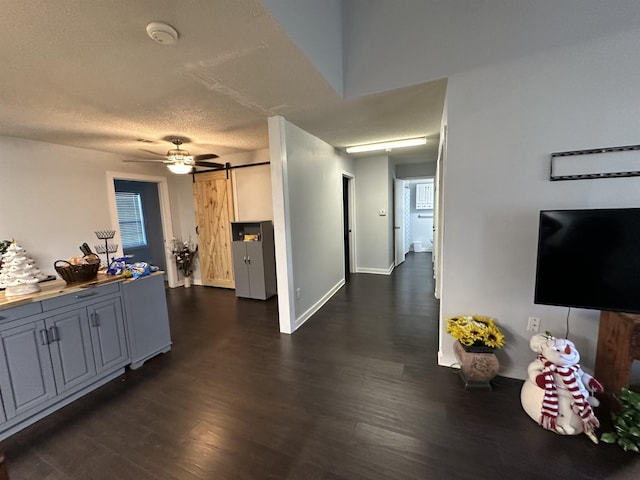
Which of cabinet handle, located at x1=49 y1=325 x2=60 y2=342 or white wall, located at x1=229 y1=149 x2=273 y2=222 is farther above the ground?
white wall, located at x1=229 y1=149 x2=273 y2=222

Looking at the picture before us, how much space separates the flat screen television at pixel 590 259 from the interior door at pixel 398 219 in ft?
14.3

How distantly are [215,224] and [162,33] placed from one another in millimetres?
3881

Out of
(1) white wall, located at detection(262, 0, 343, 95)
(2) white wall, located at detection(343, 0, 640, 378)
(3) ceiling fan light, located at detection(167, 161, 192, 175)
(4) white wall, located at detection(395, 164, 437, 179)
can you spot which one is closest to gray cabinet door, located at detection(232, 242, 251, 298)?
(3) ceiling fan light, located at detection(167, 161, 192, 175)

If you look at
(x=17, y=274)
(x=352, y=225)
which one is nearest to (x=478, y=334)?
(x=17, y=274)

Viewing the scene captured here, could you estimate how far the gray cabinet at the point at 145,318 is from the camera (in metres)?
2.43

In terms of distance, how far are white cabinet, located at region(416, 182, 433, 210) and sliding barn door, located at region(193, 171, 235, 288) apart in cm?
593

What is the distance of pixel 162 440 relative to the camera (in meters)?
1.66

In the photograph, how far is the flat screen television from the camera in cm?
156

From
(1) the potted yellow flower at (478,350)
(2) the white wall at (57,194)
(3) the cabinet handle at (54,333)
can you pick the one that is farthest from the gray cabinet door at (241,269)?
(1) the potted yellow flower at (478,350)

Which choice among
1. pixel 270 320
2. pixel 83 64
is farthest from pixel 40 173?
pixel 270 320

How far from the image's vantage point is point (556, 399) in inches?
63.7

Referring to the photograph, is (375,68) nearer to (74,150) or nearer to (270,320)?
(270,320)

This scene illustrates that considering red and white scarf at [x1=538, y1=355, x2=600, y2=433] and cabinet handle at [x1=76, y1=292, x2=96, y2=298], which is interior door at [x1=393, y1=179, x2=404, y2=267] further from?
cabinet handle at [x1=76, y1=292, x2=96, y2=298]

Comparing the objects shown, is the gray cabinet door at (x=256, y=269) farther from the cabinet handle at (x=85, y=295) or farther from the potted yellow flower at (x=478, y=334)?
the potted yellow flower at (x=478, y=334)
